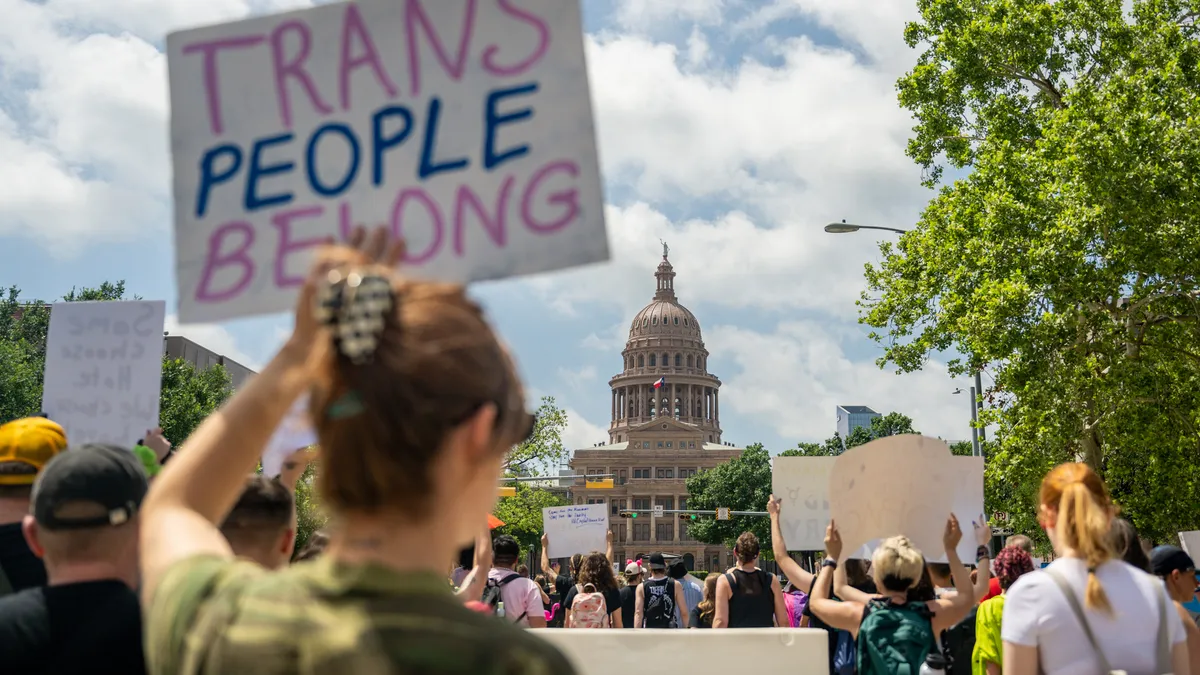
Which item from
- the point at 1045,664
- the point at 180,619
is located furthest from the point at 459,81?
the point at 1045,664

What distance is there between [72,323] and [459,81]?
10.2ft

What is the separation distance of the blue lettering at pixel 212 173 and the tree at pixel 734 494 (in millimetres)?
98297

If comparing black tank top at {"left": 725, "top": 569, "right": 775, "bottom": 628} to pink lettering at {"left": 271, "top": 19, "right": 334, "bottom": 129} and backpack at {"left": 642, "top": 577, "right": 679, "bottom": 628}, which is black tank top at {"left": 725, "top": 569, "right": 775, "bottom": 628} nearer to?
backpack at {"left": 642, "top": 577, "right": 679, "bottom": 628}

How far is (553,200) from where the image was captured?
6.69 feet

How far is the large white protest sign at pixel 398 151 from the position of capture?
6.75ft

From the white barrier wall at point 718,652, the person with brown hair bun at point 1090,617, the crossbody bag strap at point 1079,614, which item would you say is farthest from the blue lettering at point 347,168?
the white barrier wall at point 718,652

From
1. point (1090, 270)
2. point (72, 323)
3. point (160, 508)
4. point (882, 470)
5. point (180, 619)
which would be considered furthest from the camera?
point (1090, 270)

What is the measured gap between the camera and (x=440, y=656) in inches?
51.3

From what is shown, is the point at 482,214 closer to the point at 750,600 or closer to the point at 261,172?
the point at 261,172

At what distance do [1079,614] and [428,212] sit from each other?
2.28 metres

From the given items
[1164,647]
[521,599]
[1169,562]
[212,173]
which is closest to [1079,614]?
[1164,647]

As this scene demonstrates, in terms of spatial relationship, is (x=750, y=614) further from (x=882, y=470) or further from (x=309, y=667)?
(x=309, y=667)

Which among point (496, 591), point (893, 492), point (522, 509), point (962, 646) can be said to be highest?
point (522, 509)

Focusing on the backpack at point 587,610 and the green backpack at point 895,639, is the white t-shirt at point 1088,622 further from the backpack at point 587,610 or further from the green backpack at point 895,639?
the backpack at point 587,610
